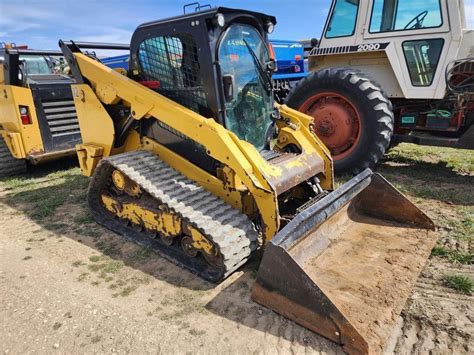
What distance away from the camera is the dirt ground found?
7.80 ft

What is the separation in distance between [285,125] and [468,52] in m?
3.19

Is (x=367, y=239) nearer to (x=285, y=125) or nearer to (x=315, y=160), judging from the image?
(x=315, y=160)

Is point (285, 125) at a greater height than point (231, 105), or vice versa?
point (231, 105)

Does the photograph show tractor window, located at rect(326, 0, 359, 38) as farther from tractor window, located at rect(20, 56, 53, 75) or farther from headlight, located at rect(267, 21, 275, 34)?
tractor window, located at rect(20, 56, 53, 75)

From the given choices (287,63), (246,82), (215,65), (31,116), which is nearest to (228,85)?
(215,65)

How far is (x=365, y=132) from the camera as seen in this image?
17.0ft

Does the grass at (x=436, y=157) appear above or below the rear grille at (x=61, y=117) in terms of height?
below

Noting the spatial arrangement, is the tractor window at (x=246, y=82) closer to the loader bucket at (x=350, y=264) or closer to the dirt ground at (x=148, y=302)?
the loader bucket at (x=350, y=264)

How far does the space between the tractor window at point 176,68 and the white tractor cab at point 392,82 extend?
8.54 feet

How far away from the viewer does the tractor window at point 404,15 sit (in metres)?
5.16

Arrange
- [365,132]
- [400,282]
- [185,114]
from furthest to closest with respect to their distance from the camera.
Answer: [365,132] → [185,114] → [400,282]

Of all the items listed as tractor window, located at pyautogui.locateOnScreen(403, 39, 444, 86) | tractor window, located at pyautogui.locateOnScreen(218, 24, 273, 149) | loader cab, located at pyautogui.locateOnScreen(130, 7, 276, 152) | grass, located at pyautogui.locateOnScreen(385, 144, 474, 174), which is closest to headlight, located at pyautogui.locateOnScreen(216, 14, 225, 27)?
loader cab, located at pyautogui.locateOnScreen(130, 7, 276, 152)

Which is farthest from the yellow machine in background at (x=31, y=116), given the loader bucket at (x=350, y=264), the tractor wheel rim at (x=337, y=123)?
the loader bucket at (x=350, y=264)

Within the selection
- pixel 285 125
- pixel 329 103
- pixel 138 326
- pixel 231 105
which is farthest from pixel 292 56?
pixel 138 326
